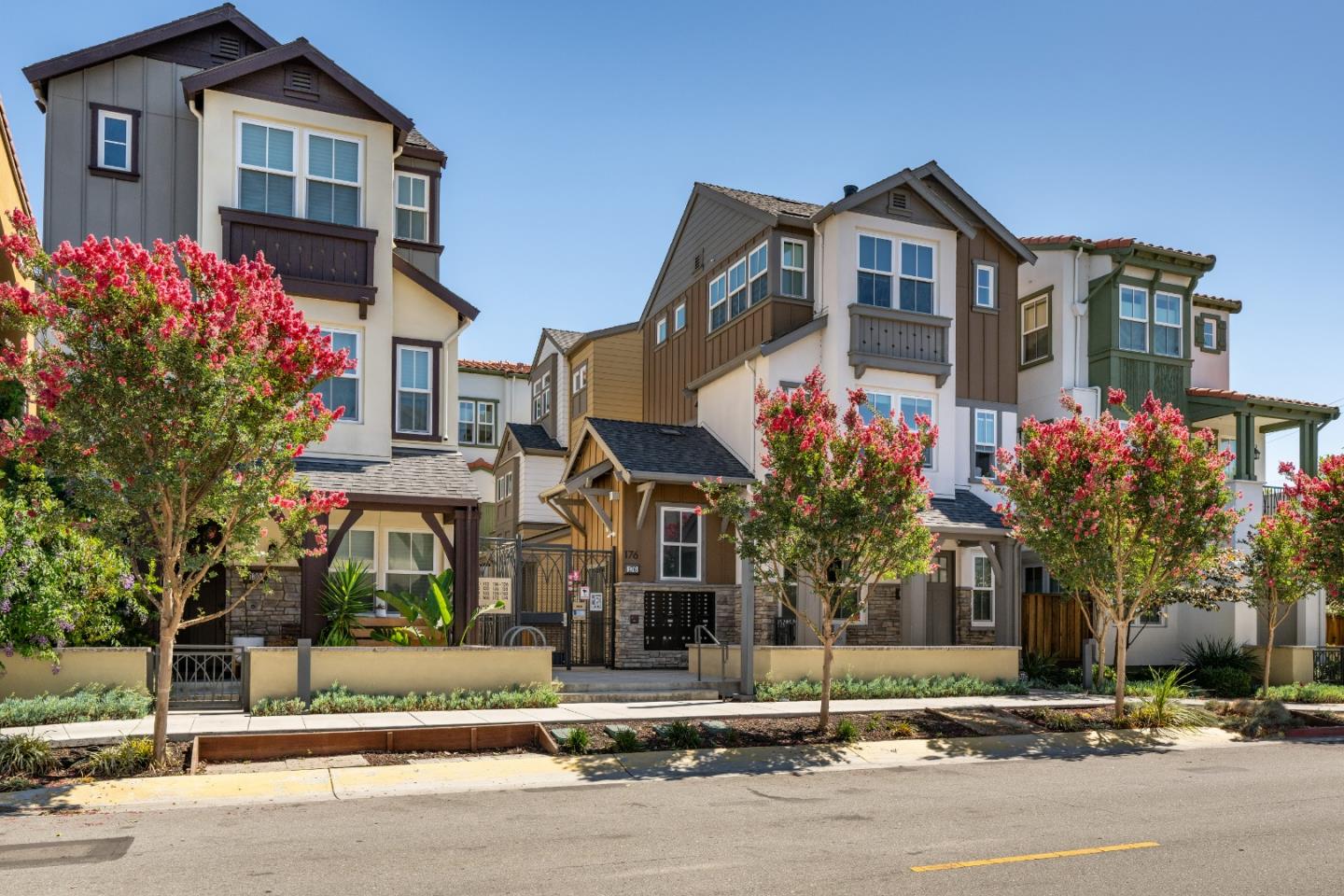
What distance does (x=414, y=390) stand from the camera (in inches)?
797

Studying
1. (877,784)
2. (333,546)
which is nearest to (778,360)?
(333,546)

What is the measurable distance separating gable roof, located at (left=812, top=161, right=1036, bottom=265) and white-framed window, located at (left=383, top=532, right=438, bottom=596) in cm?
1029

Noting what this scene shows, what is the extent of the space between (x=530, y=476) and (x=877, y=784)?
61.6ft

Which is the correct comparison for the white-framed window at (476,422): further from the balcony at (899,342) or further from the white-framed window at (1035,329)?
the white-framed window at (1035,329)

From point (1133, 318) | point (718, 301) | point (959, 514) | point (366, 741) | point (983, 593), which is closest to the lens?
point (366, 741)

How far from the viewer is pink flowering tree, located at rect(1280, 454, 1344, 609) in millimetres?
20578

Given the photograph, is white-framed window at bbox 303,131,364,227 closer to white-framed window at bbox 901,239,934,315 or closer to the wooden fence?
white-framed window at bbox 901,239,934,315

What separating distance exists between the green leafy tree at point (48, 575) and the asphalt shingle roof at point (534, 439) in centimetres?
1733

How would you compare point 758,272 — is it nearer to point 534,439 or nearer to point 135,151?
point 534,439

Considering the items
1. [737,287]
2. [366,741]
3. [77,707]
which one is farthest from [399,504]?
[737,287]

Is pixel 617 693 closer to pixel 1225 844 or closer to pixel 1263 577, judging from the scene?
pixel 1225 844

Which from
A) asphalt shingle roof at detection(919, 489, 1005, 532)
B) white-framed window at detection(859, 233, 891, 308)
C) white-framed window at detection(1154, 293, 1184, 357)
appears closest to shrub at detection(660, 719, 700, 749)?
asphalt shingle roof at detection(919, 489, 1005, 532)

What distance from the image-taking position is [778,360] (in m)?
22.8

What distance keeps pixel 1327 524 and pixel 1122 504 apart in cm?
679
